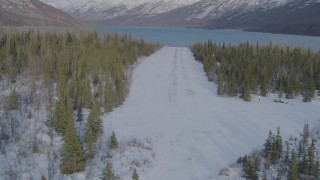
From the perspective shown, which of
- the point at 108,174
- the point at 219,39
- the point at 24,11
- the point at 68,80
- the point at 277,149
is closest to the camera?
the point at 108,174

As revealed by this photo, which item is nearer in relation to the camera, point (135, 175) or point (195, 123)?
point (135, 175)

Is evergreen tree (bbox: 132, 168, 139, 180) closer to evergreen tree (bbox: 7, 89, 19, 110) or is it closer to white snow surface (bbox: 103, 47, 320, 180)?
white snow surface (bbox: 103, 47, 320, 180)

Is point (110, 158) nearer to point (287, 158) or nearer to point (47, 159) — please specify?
point (47, 159)

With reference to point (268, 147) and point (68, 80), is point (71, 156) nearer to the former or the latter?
point (268, 147)


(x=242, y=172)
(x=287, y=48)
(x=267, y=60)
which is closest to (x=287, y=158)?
(x=242, y=172)

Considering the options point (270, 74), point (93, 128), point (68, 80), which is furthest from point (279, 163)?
point (270, 74)

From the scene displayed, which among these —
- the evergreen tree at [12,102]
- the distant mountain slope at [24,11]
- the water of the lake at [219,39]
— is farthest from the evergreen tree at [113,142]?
the distant mountain slope at [24,11]
